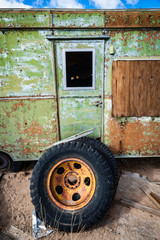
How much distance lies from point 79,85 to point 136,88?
1048 mm

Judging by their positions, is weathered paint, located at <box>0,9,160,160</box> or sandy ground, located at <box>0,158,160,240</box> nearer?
sandy ground, located at <box>0,158,160,240</box>

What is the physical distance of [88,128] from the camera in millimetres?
2814

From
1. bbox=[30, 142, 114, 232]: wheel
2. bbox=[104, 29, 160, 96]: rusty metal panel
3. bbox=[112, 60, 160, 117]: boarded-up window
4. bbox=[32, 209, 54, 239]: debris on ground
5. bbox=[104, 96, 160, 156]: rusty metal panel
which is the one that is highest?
bbox=[104, 29, 160, 96]: rusty metal panel

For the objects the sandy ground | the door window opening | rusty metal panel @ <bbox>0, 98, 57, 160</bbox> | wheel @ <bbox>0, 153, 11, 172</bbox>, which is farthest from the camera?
wheel @ <bbox>0, 153, 11, 172</bbox>

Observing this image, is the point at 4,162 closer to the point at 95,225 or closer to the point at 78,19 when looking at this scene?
the point at 95,225

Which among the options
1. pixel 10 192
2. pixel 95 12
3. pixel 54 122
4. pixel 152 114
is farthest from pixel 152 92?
pixel 10 192

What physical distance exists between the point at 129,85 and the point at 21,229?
9.71 feet

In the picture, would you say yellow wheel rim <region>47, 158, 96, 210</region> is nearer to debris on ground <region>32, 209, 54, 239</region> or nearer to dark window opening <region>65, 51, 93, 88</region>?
debris on ground <region>32, 209, 54, 239</region>

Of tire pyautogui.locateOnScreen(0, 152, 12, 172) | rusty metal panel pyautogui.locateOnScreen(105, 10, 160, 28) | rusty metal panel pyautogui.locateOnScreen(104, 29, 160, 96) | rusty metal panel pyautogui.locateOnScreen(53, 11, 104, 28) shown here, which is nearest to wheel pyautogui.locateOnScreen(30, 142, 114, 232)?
tire pyautogui.locateOnScreen(0, 152, 12, 172)

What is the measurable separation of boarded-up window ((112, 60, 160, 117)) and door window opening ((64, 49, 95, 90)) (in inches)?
16.5

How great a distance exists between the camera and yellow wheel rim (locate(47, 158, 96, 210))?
7.76ft

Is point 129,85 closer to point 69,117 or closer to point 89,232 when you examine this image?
point 69,117

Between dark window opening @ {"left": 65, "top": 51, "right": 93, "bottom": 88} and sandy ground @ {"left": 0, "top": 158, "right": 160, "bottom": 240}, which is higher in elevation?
dark window opening @ {"left": 65, "top": 51, "right": 93, "bottom": 88}

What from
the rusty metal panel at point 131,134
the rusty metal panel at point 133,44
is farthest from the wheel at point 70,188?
the rusty metal panel at point 133,44
